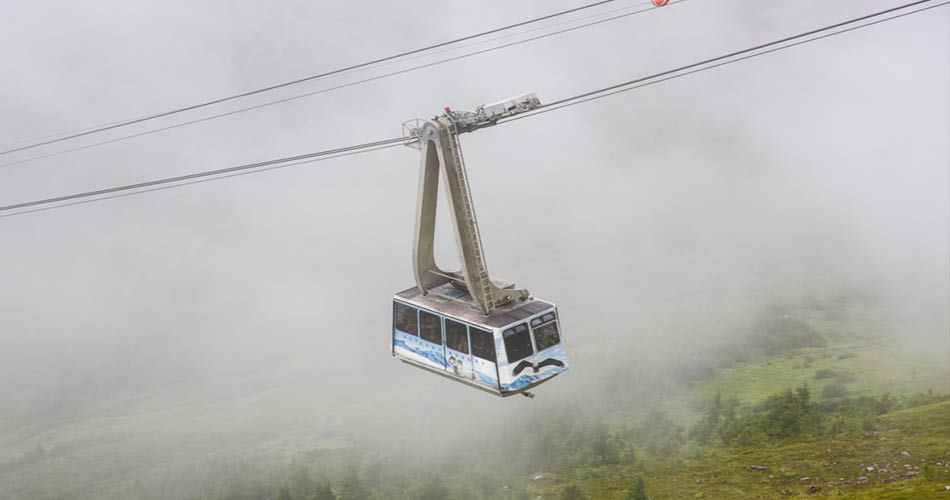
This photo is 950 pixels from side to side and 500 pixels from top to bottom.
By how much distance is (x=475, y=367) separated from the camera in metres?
36.2

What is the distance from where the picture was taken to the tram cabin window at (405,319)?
39.2m

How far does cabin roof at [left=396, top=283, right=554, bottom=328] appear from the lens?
119 ft

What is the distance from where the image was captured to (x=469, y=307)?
1496 inches

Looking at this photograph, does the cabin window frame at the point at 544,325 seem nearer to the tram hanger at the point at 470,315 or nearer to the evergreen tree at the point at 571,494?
the tram hanger at the point at 470,315

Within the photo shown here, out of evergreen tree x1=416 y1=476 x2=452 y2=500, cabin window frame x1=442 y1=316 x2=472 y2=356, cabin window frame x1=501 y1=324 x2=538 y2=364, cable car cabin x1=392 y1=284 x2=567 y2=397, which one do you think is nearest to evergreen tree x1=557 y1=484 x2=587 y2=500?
evergreen tree x1=416 y1=476 x2=452 y2=500

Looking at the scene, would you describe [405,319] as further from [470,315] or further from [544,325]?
[544,325]

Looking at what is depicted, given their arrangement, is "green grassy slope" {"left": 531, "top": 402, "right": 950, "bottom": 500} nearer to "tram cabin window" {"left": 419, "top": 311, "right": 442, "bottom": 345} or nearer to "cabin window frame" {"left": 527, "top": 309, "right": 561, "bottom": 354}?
"cabin window frame" {"left": 527, "top": 309, "right": 561, "bottom": 354}

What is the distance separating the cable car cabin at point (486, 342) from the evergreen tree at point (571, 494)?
4832 inches

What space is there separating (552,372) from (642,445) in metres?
163

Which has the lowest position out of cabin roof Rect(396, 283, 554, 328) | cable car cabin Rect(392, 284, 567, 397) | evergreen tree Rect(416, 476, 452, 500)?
evergreen tree Rect(416, 476, 452, 500)

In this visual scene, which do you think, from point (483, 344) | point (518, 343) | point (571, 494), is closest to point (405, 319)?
point (483, 344)

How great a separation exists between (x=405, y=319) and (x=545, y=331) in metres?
6.69

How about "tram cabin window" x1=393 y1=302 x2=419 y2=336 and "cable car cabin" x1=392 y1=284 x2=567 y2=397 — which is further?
"tram cabin window" x1=393 y1=302 x2=419 y2=336


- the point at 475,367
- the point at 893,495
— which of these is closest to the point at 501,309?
the point at 475,367
